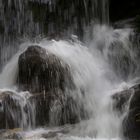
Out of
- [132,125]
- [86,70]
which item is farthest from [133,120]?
[86,70]

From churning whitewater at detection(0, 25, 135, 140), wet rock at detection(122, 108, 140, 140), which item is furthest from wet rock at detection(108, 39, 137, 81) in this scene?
wet rock at detection(122, 108, 140, 140)

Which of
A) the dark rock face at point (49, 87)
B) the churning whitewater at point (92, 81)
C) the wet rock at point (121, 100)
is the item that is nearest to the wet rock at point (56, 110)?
the dark rock face at point (49, 87)

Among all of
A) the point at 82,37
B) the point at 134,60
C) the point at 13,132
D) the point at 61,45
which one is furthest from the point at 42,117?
the point at 82,37

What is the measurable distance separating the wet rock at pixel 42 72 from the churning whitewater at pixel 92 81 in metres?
0.32

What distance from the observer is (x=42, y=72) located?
40.5ft

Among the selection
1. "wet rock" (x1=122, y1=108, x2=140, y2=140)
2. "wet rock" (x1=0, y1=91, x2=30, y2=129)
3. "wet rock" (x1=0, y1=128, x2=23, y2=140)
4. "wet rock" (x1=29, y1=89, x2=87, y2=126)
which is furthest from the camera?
"wet rock" (x1=29, y1=89, x2=87, y2=126)

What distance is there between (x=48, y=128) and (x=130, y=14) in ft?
28.1

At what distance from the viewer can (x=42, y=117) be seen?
448 inches

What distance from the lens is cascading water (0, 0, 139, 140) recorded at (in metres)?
10.8

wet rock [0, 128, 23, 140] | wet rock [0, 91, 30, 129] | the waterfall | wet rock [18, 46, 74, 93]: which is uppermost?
the waterfall

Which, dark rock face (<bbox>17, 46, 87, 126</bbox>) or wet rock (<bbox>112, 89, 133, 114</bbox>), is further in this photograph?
dark rock face (<bbox>17, 46, 87, 126</bbox>)

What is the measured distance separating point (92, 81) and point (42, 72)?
1.82 m

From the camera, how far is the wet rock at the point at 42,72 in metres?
12.1

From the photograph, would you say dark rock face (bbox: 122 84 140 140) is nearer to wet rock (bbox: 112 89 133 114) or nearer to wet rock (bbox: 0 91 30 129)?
wet rock (bbox: 112 89 133 114)
